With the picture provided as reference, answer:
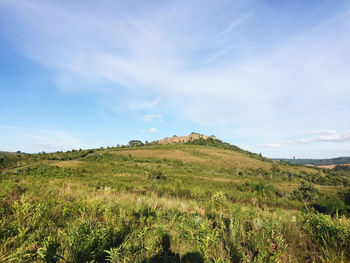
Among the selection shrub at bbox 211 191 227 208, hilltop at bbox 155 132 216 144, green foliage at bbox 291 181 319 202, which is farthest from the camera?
hilltop at bbox 155 132 216 144

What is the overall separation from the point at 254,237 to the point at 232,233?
467mm

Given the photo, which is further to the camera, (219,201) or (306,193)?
(306,193)

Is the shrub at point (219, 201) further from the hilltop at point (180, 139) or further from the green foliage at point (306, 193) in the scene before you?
the hilltop at point (180, 139)

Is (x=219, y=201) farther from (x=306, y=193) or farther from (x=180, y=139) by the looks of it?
(x=180, y=139)

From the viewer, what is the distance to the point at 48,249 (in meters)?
2.53

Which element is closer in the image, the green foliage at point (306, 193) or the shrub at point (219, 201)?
the shrub at point (219, 201)

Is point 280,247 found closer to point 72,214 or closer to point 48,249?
point 48,249

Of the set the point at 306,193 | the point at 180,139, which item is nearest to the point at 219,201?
the point at 306,193

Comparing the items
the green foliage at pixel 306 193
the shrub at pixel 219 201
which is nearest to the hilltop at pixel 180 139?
the green foliage at pixel 306 193

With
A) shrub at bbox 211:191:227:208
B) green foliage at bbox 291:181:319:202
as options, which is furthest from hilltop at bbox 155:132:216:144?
shrub at bbox 211:191:227:208

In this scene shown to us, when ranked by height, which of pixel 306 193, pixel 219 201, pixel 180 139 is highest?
pixel 180 139

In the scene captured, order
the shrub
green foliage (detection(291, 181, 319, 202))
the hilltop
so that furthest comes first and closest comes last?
the hilltop → green foliage (detection(291, 181, 319, 202)) → the shrub

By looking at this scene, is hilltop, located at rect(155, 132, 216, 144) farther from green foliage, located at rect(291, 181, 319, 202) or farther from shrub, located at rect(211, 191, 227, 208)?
shrub, located at rect(211, 191, 227, 208)

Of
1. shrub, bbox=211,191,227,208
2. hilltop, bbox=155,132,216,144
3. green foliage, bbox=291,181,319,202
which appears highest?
hilltop, bbox=155,132,216,144
